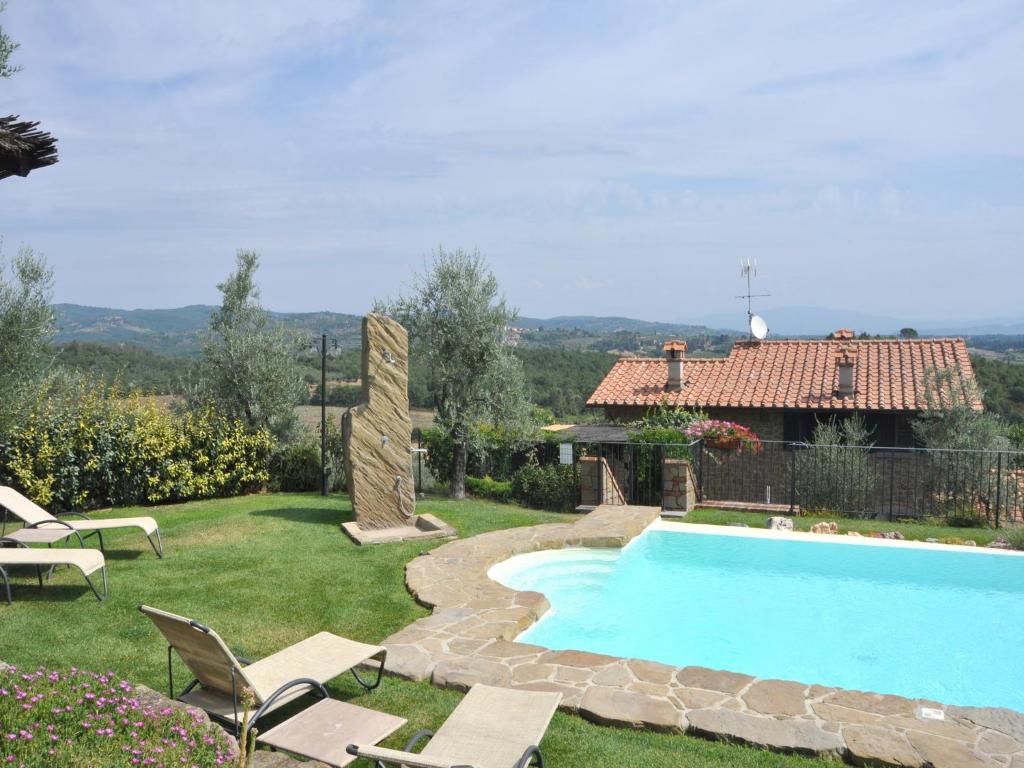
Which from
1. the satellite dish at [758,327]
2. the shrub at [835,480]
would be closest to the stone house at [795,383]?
the satellite dish at [758,327]

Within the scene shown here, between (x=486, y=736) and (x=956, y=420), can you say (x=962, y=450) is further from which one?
(x=486, y=736)

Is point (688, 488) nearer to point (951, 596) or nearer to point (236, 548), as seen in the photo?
point (951, 596)

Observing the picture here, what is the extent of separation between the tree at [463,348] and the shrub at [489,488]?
0.35m

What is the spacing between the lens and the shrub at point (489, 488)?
1510 cm

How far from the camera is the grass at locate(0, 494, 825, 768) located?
511 centimetres

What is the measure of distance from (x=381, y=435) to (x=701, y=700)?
6.94 m

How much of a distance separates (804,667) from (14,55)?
1093 cm

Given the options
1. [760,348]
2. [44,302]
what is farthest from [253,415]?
[760,348]

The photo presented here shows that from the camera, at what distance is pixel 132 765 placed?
11.6 ft

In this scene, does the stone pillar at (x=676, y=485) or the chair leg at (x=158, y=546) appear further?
the stone pillar at (x=676, y=485)

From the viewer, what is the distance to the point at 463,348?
14727 millimetres

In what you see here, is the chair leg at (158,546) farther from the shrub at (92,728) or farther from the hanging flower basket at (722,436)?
the hanging flower basket at (722,436)

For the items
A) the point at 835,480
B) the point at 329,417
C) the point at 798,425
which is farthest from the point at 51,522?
the point at 798,425

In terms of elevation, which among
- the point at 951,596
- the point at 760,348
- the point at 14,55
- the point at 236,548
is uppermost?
the point at 14,55
